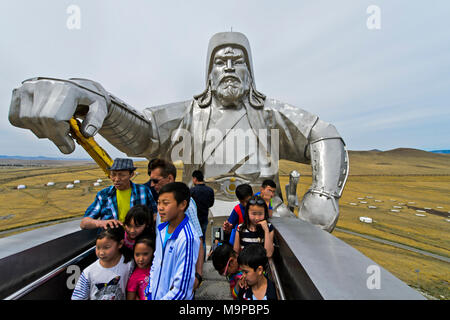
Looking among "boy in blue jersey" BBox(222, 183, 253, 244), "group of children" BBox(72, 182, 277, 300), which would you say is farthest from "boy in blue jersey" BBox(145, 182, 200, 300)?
"boy in blue jersey" BBox(222, 183, 253, 244)

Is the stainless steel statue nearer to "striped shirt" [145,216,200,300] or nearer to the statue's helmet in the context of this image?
the statue's helmet

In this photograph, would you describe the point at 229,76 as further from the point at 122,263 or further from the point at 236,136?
the point at 122,263

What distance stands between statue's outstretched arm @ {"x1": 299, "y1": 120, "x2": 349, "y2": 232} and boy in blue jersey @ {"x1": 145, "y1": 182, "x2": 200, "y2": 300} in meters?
1.86

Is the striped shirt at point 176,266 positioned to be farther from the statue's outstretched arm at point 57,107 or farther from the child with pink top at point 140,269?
the statue's outstretched arm at point 57,107

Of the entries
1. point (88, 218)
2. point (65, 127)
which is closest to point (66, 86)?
point (65, 127)

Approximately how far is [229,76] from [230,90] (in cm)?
20

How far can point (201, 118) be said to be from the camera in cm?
292

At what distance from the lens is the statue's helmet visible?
2900mm

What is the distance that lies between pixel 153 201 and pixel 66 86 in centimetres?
105

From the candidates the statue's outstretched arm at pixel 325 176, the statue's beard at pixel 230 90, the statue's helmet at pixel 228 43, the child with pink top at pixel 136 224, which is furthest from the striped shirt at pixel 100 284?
the statue's helmet at pixel 228 43

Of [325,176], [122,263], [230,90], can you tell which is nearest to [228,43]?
[230,90]

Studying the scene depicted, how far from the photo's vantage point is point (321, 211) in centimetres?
236

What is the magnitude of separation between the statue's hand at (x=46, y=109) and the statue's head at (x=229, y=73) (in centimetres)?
176
